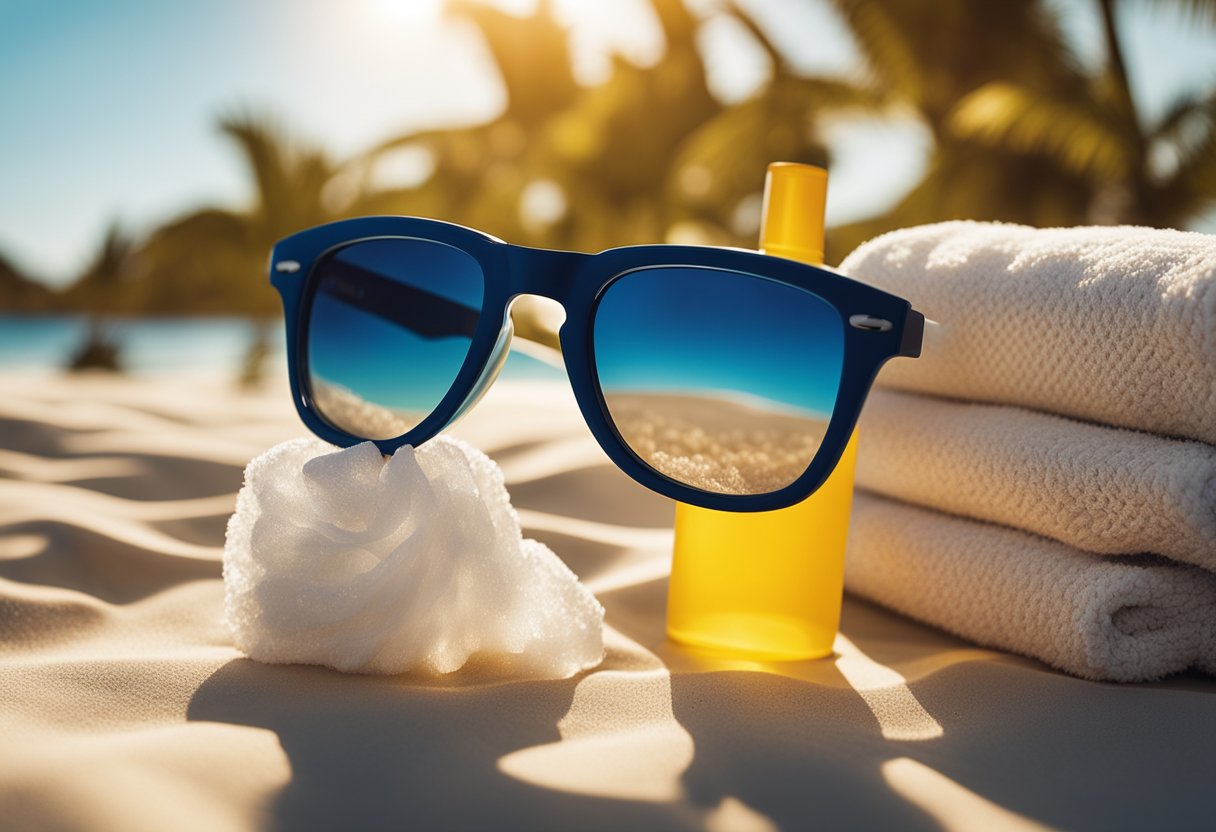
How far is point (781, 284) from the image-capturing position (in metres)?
0.83

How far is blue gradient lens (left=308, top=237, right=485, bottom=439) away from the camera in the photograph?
3.09 ft

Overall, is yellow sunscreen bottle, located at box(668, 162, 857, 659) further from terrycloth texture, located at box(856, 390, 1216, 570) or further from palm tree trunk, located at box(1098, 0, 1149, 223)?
palm tree trunk, located at box(1098, 0, 1149, 223)

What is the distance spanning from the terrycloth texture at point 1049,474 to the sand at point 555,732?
13 centimetres

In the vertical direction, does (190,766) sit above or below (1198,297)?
below

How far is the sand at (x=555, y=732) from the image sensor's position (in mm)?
548

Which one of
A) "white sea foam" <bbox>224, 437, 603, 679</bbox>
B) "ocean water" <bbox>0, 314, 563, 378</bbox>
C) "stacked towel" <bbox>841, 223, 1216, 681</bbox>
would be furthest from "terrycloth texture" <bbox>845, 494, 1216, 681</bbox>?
"ocean water" <bbox>0, 314, 563, 378</bbox>

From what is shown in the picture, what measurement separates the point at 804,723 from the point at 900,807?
0.14 metres

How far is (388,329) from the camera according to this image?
0.98 metres

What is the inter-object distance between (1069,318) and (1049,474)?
134mm

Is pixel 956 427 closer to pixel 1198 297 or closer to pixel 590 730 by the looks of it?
pixel 1198 297

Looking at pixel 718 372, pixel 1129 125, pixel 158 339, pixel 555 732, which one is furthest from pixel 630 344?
pixel 158 339

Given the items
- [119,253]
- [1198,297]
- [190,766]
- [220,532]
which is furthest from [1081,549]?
[119,253]

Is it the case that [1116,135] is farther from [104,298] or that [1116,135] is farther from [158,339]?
[158,339]

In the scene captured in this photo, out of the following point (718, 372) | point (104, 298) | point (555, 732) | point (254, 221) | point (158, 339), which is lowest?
point (158, 339)
